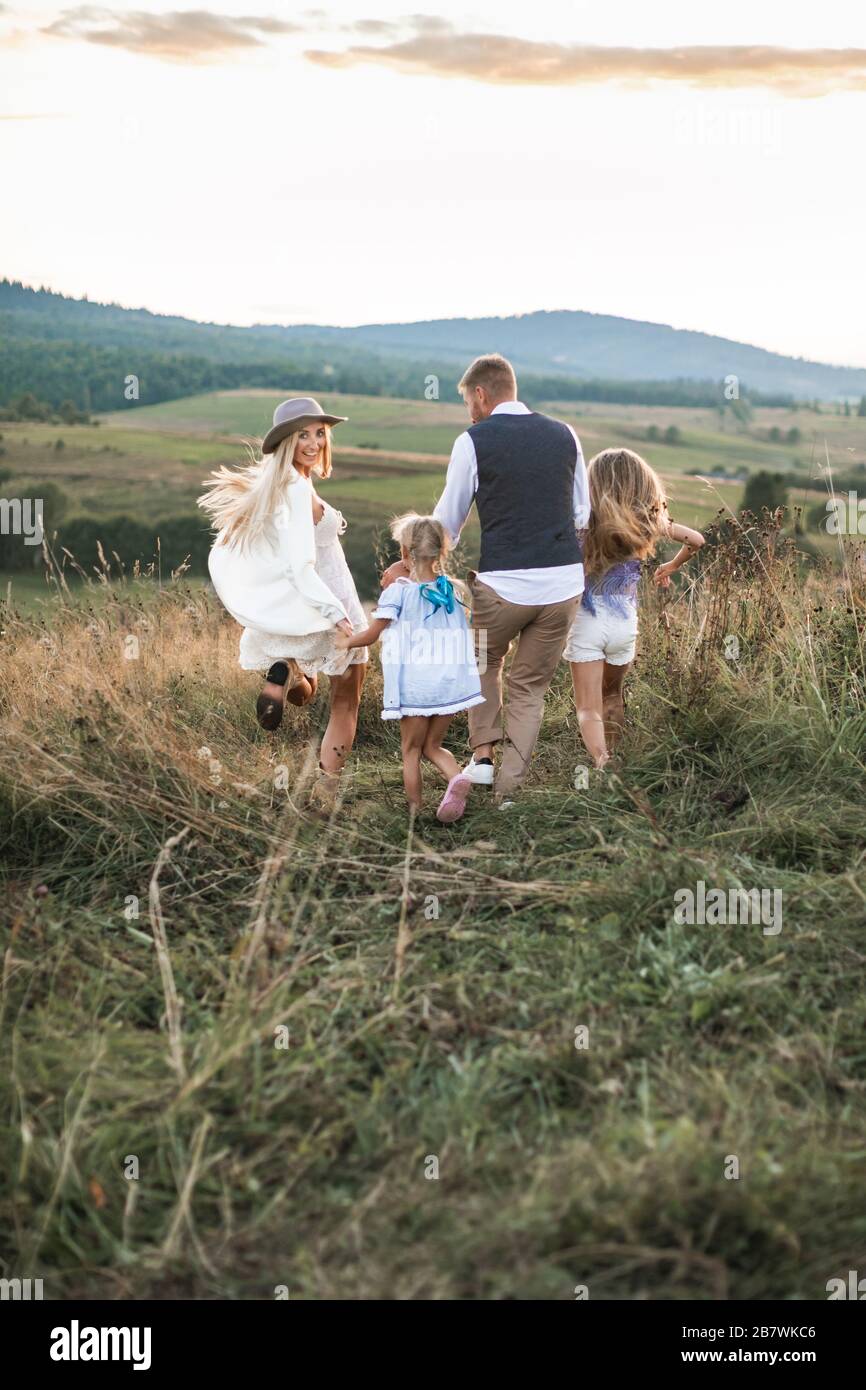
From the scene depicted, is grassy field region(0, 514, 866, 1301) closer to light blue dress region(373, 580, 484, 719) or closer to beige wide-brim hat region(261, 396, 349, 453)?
light blue dress region(373, 580, 484, 719)

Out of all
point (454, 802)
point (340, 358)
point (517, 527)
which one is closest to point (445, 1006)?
point (454, 802)

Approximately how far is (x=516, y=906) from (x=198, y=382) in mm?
74398

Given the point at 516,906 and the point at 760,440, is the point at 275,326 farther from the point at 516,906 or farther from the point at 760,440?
the point at 516,906

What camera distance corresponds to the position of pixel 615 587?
18.2 ft

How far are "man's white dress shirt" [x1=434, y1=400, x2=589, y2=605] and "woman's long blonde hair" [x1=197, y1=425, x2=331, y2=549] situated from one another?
76cm

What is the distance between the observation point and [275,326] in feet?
531

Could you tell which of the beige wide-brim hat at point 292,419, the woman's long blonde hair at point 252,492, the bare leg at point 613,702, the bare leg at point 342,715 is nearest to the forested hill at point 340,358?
the woman's long blonde hair at point 252,492

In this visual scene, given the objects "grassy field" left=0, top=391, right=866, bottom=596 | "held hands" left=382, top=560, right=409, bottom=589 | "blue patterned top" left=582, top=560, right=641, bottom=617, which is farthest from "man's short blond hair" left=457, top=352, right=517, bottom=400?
"grassy field" left=0, top=391, right=866, bottom=596

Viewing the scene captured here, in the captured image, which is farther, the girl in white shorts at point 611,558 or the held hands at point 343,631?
the girl in white shorts at point 611,558

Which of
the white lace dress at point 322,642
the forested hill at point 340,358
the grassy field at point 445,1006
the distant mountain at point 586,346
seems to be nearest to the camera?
the grassy field at point 445,1006

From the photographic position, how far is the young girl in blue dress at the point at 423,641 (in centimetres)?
512

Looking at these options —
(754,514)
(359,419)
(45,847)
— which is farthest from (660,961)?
(359,419)

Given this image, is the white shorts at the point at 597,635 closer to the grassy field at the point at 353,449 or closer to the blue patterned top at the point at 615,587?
the blue patterned top at the point at 615,587

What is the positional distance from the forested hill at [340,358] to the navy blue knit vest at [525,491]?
18685mm
